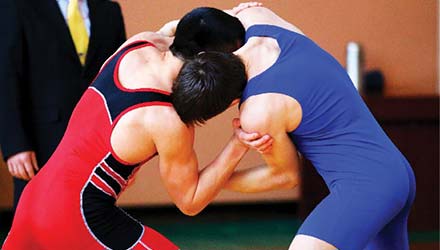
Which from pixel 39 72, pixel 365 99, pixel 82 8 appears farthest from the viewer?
pixel 365 99

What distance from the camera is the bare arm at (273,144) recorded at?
254 cm

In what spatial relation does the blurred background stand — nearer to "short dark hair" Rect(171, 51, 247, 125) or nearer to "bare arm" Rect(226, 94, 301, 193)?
"bare arm" Rect(226, 94, 301, 193)

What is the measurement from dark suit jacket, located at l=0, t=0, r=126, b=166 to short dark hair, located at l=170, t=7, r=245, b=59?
956mm

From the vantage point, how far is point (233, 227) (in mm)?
5680

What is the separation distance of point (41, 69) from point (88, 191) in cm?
104

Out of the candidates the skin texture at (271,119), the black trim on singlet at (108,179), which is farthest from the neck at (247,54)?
the black trim on singlet at (108,179)

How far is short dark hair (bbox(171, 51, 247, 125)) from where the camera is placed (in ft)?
8.20

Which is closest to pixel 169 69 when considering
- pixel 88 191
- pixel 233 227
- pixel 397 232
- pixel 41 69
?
pixel 88 191

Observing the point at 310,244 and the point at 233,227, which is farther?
the point at 233,227

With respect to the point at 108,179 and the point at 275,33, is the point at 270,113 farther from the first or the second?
the point at 108,179

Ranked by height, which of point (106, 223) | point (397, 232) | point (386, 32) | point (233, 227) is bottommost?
point (233, 227)

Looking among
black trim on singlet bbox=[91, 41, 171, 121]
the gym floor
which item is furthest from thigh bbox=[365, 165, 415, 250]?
the gym floor

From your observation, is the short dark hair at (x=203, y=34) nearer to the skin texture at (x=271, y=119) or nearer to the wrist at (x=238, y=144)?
the skin texture at (x=271, y=119)

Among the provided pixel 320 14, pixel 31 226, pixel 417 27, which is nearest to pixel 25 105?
pixel 31 226
